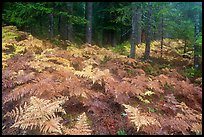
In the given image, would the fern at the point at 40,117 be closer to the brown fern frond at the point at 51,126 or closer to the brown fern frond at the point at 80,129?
the brown fern frond at the point at 51,126

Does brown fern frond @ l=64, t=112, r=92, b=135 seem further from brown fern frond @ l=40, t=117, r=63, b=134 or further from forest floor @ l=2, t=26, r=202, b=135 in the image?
brown fern frond @ l=40, t=117, r=63, b=134

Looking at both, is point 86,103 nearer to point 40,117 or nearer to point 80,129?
point 80,129

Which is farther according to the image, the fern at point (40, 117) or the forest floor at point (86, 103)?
the forest floor at point (86, 103)

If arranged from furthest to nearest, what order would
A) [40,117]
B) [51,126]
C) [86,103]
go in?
[86,103] < [40,117] < [51,126]

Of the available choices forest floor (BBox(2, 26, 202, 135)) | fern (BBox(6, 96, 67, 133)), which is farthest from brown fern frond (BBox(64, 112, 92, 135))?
fern (BBox(6, 96, 67, 133))

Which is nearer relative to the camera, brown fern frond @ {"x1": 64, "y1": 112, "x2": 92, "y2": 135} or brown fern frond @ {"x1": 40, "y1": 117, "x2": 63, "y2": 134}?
brown fern frond @ {"x1": 40, "y1": 117, "x2": 63, "y2": 134}

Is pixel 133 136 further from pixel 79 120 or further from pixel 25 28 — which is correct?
pixel 25 28

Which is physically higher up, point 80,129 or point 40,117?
point 40,117

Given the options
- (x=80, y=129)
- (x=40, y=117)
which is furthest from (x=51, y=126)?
(x=80, y=129)

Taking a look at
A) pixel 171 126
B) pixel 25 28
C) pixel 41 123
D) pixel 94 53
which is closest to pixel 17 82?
pixel 41 123

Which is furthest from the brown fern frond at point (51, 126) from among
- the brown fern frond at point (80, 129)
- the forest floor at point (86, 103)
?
the brown fern frond at point (80, 129)

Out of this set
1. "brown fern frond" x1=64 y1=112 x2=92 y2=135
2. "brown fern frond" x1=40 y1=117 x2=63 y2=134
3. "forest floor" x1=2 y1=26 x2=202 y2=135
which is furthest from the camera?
"forest floor" x1=2 y1=26 x2=202 y2=135

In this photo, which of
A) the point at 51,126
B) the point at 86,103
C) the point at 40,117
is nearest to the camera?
the point at 51,126

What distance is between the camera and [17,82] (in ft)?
18.4
